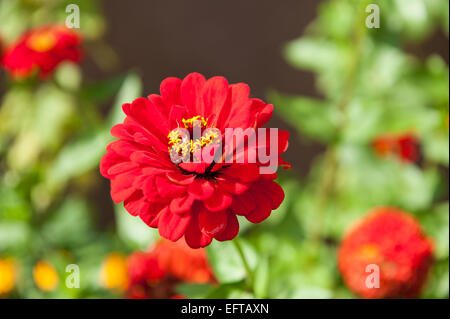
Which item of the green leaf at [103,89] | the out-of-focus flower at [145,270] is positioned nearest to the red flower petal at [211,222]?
the out-of-focus flower at [145,270]

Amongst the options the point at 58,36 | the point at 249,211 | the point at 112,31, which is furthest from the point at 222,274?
the point at 112,31

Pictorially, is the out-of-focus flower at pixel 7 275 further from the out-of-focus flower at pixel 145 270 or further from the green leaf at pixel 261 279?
the green leaf at pixel 261 279

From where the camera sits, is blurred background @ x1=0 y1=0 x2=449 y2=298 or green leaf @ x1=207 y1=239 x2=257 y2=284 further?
blurred background @ x1=0 y1=0 x2=449 y2=298

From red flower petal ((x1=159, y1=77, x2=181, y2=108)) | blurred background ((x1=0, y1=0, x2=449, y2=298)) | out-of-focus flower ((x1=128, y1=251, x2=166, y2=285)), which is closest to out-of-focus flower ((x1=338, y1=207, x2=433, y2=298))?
blurred background ((x1=0, y1=0, x2=449, y2=298))

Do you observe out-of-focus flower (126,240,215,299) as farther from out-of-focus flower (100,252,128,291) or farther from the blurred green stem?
the blurred green stem

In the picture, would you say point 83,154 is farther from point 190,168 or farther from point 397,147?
point 397,147

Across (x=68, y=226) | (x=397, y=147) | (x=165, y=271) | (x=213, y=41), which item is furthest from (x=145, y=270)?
(x=213, y=41)
